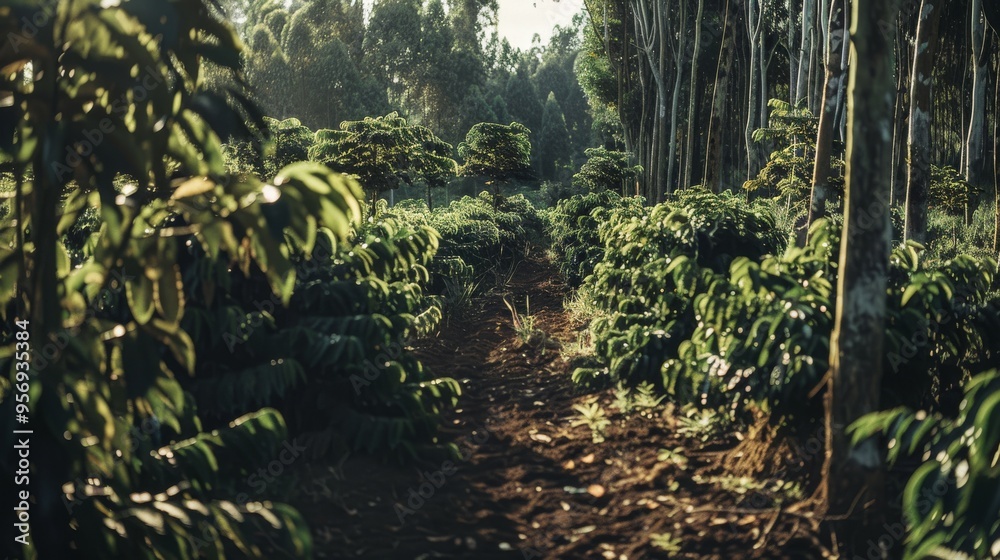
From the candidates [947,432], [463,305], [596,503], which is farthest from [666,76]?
[947,432]

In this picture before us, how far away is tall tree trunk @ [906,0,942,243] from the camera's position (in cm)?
911

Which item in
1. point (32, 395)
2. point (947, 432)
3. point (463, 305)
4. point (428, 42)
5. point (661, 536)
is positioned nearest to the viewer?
point (32, 395)

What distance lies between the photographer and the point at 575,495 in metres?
5.14

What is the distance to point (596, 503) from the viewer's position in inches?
197

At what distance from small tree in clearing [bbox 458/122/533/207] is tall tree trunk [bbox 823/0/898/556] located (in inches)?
703

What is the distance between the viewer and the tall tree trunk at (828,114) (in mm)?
8422

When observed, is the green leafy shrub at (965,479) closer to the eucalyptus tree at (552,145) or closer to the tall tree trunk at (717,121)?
the tall tree trunk at (717,121)

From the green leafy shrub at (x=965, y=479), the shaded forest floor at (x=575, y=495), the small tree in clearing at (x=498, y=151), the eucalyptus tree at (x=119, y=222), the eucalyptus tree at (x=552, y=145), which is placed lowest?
the shaded forest floor at (x=575, y=495)

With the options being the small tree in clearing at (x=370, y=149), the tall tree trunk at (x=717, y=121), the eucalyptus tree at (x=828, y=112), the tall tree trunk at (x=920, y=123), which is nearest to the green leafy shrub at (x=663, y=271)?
the eucalyptus tree at (x=828, y=112)

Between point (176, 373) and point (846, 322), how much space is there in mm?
3730

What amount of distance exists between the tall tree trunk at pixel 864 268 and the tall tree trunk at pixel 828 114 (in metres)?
4.41

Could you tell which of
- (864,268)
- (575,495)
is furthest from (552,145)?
(864,268)

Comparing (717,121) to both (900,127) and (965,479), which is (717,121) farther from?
(965,479)

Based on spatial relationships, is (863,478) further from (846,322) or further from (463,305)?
(463,305)
